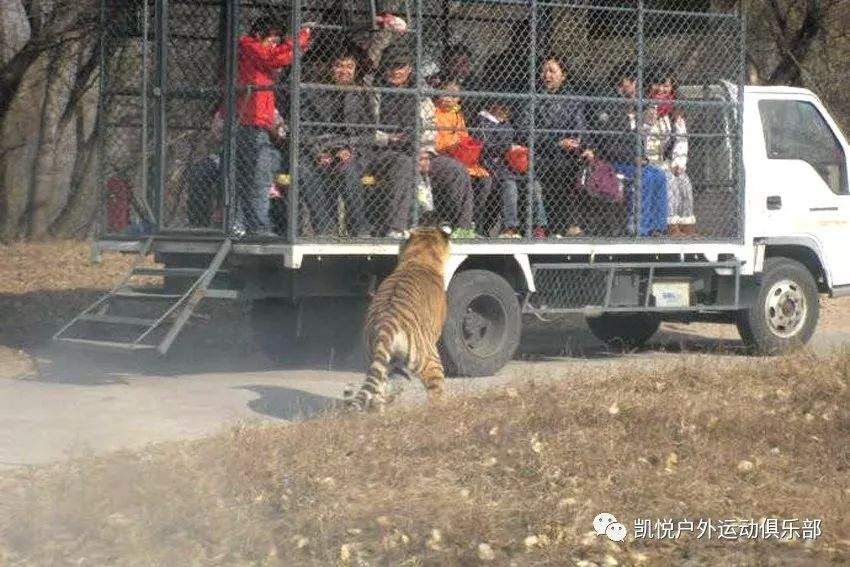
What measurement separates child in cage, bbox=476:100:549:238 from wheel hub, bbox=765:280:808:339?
251 centimetres

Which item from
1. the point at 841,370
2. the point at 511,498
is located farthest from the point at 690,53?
the point at 511,498

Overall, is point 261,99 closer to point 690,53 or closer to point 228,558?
point 690,53

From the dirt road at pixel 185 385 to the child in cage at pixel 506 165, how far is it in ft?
4.10

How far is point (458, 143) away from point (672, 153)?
86.3 inches

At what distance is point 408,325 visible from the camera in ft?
34.3

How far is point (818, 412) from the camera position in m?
9.68

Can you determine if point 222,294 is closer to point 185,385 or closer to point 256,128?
point 185,385

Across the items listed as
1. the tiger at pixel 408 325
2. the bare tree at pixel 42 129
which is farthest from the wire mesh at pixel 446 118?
the bare tree at pixel 42 129

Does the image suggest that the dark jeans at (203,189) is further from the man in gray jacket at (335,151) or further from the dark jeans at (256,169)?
the man in gray jacket at (335,151)

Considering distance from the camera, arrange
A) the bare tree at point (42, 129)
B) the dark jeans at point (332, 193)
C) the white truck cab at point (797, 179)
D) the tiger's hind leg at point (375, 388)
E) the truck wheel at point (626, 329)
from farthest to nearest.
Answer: the bare tree at point (42, 129) → the truck wheel at point (626, 329) → the white truck cab at point (797, 179) → the dark jeans at point (332, 193) → the tiger's hind leg at point (375, 388)

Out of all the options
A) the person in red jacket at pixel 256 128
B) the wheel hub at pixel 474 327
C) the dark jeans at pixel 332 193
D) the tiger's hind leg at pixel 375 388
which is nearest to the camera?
the tiger's hind leg at pixel 375 388

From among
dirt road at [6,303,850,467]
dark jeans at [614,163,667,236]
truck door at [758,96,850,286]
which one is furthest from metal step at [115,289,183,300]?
truck door at [758,96,850,286]

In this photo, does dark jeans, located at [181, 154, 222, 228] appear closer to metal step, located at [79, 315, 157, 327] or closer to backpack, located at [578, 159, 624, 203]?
metal step, located at [79, 315, 157, 327]

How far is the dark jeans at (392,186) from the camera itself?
12.2m
